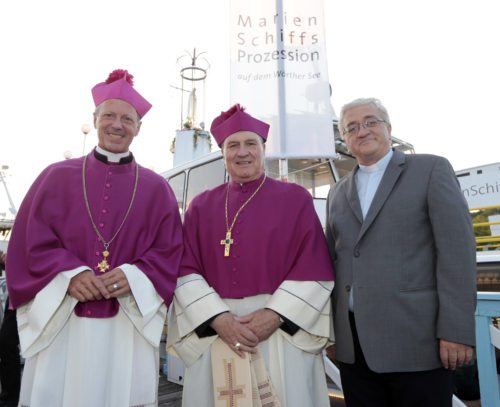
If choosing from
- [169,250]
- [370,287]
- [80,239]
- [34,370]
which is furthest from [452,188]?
[34,370]

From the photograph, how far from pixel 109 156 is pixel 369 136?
161 centimetres

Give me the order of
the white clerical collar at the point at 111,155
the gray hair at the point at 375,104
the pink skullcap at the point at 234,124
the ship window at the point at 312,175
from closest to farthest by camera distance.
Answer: the gray hair at the point at 375,104, the white clerical collar at the point at 111,155, the pink skullcap at the point at 234,124, the ship window at the point at 312,175

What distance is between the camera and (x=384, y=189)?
241 centimetres

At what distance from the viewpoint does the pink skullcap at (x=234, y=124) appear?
284 cm

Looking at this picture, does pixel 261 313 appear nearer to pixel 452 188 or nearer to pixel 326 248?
pixel 326 248

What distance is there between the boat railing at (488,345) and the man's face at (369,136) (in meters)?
1.07

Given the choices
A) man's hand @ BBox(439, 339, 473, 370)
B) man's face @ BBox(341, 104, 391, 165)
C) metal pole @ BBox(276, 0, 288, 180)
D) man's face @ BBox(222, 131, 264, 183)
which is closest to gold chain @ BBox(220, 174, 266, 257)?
man's face @ BBox(222, 131, 264, 183)

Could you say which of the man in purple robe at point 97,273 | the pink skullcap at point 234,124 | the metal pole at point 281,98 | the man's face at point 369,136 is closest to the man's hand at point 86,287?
the man in purple robe at point 97,273

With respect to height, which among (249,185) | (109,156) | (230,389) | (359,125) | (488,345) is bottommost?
(230,389)

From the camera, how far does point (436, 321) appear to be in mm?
2199

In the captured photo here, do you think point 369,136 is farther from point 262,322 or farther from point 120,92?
point 120,92

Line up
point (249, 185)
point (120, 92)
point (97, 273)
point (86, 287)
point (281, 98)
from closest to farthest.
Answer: point (86, 287), point (97, 273), point (120, 92), point (249, 185), point (281, 98)

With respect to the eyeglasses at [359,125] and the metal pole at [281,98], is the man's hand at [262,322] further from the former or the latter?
A: the metal pole at [281,98]

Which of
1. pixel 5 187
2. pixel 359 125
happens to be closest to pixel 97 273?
pixel 359 125
